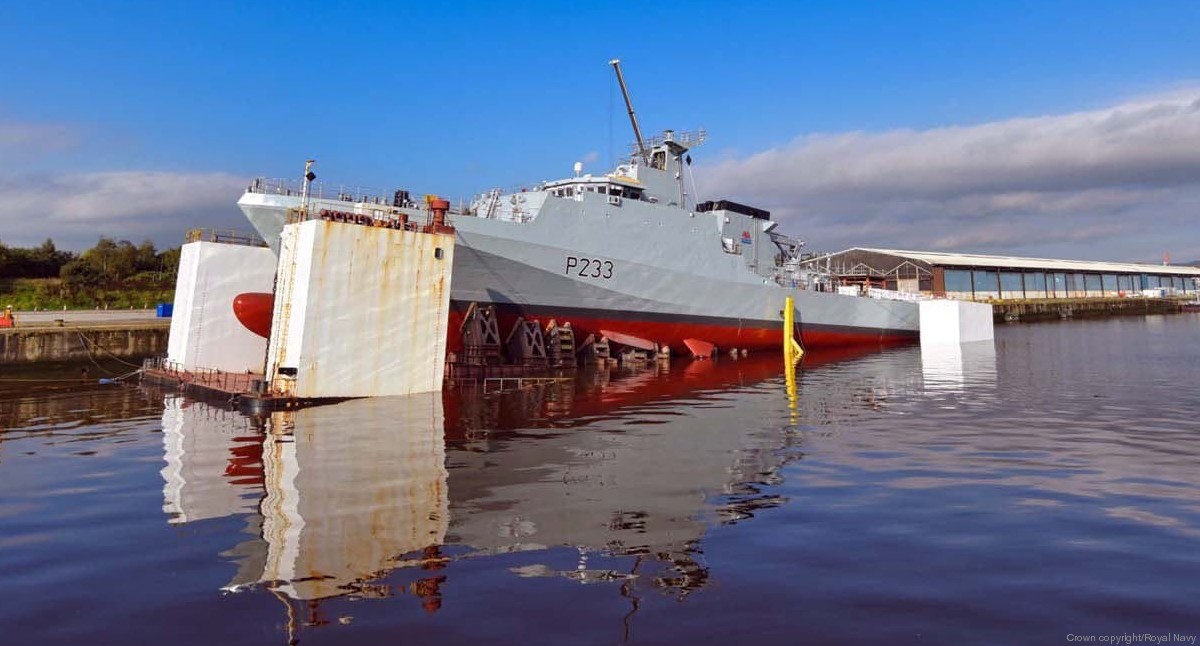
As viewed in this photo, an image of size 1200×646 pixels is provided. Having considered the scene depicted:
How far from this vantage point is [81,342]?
27.7m

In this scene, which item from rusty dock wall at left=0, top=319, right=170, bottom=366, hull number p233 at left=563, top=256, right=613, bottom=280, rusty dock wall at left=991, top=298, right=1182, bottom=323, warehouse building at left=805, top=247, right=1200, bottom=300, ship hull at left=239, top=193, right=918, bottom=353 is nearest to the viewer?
ship hull at left=239, top=193, right=918, bottom=353

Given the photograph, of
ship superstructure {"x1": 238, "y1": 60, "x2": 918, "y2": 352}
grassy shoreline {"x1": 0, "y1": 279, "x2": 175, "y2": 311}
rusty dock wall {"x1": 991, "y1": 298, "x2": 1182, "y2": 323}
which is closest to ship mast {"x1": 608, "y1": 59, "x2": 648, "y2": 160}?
ship superstructure {"x1": 238, "y1": 60, "x2": 918, "y2": 352}

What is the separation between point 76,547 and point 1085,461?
12471 millimetres

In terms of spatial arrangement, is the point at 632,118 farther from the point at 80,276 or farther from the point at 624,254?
the point at 80,276

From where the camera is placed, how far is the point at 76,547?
21.2ft

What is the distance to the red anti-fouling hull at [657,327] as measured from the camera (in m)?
20.3

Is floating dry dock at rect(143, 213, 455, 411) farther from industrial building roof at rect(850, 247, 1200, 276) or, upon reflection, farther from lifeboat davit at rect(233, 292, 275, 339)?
industrial building roof at rect(850, 247, 1200, 276)

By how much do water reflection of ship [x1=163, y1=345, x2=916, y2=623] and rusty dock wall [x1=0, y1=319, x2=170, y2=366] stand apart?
1639 cm

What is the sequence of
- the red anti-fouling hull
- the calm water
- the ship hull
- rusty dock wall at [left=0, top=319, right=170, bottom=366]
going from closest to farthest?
1. the calm water
2. the red anti-fouling hull
3. the ship hull
4. rusty dock wall at [left=0, top=319, right=170, bottom=366]

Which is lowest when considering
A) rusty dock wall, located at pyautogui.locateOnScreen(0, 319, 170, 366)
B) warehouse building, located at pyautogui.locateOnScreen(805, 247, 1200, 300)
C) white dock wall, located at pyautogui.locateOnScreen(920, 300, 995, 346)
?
rusty dock wall, located at pyautogui.locateOnScreen(0, 319, 170, 366)

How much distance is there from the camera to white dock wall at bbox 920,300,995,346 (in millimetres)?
37906

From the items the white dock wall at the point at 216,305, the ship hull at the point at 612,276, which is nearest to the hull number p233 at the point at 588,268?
the ship hull at the point at 612,276

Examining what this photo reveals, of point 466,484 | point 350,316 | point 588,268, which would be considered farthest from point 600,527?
point 588,268

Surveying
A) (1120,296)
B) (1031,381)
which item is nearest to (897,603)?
(1031,381)
